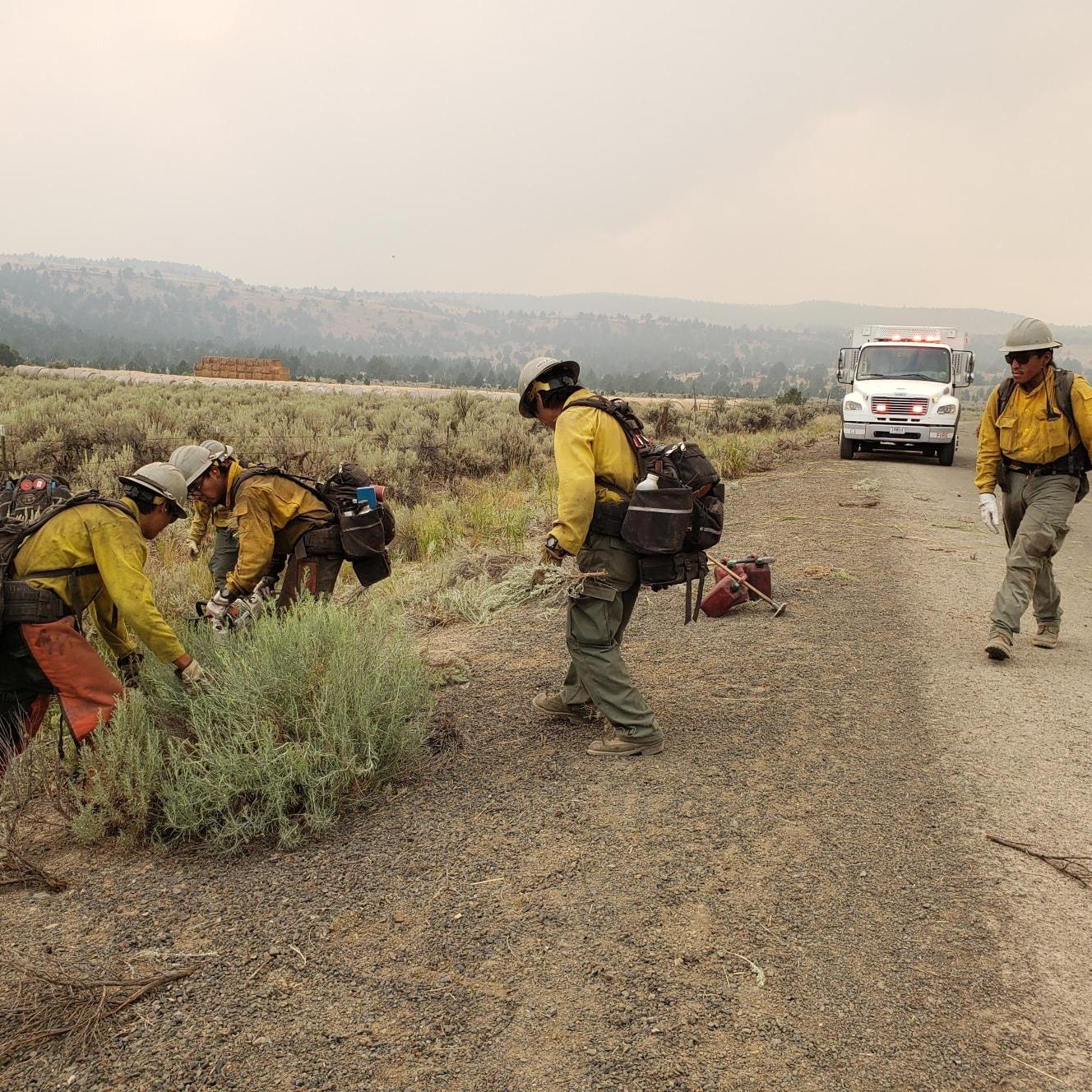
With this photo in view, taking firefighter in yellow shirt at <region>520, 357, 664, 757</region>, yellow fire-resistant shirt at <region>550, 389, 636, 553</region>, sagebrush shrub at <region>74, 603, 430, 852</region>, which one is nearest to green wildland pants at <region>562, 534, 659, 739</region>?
firefighter in yellow shirt at <region>520, 357, 664, 757</region>

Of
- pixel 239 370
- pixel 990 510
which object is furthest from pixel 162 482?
pixel 239 370

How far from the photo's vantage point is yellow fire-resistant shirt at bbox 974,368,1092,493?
5980mm

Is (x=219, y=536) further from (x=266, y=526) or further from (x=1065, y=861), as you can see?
(x=1065, y=861)

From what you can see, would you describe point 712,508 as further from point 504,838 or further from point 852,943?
point 852,943

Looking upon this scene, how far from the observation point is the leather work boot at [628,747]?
4695 mm

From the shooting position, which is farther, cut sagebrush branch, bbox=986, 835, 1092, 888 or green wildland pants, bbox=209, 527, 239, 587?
green wildland pants, bbox=209, 527, 239, 587

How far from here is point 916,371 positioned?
19.5 meters

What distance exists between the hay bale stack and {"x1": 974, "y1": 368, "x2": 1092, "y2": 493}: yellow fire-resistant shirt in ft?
166

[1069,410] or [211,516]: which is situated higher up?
[1069,410]

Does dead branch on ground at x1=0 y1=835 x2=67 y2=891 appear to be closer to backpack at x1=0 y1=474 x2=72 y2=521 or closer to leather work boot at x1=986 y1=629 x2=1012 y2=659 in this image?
backpack at x1=0 y1=474 x2=72 y2=521

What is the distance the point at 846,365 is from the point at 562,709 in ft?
54.6

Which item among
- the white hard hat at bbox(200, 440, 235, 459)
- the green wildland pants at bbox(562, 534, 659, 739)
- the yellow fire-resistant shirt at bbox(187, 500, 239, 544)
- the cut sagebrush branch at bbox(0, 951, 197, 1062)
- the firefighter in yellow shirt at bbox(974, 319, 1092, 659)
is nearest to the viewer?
the cut sagebrush branch at bbox(0, 951, 197, 1062)

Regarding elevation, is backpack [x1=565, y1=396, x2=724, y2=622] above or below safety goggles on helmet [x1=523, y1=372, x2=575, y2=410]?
Answer: below

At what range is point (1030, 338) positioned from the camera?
235 inches
